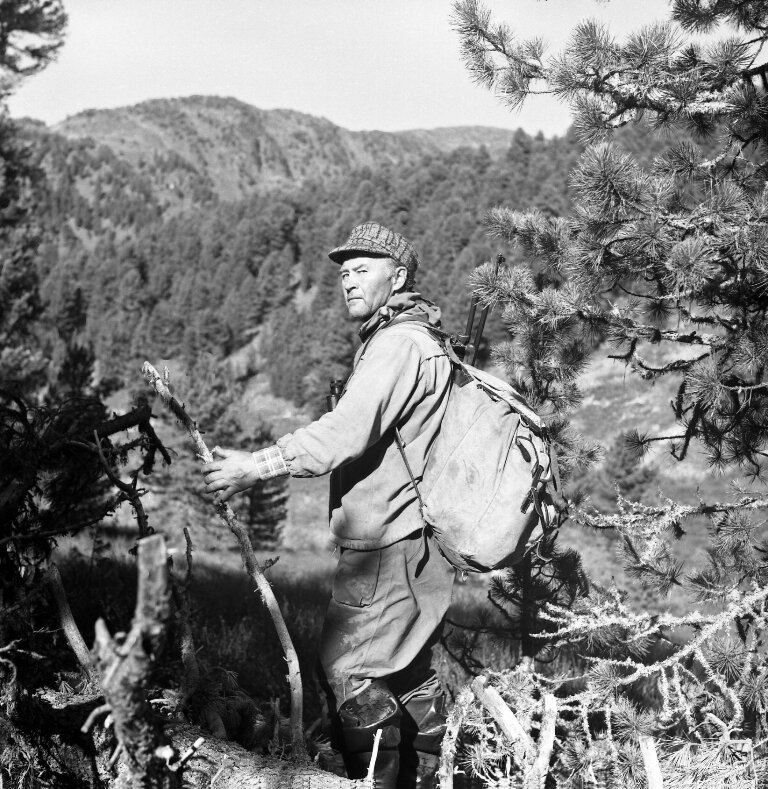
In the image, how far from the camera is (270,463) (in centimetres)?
245

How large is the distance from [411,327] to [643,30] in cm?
190

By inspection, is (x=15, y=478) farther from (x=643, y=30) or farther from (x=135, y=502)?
(x=643, y=30)

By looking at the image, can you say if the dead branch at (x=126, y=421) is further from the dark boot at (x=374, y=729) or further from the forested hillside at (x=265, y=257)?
the forested hillside at (x=265, y=257)

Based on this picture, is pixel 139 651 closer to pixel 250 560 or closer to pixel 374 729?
pixel 250 560

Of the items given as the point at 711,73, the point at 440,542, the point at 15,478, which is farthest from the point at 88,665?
the point at 711,73

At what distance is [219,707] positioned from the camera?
288cm

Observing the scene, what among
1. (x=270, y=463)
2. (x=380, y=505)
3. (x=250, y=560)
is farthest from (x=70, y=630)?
(x=380, y=505)

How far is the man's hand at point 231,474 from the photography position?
8.02 feet

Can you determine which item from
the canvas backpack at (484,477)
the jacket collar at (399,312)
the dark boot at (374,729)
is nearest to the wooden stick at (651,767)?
the canvas backpack at (484,477)

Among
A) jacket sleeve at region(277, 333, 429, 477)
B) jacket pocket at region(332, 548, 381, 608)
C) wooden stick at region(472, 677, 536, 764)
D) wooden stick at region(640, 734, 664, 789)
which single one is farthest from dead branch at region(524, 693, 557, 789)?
jacket sleeve at region(277, 333, 429, 477)

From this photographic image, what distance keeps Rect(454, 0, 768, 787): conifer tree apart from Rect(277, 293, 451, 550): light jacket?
73cm

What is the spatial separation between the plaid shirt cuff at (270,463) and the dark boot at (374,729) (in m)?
0.86

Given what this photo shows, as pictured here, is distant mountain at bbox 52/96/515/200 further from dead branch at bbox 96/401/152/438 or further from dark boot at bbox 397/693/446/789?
dark boot at bbox 397/693/446/789

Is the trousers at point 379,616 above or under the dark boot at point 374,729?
above
